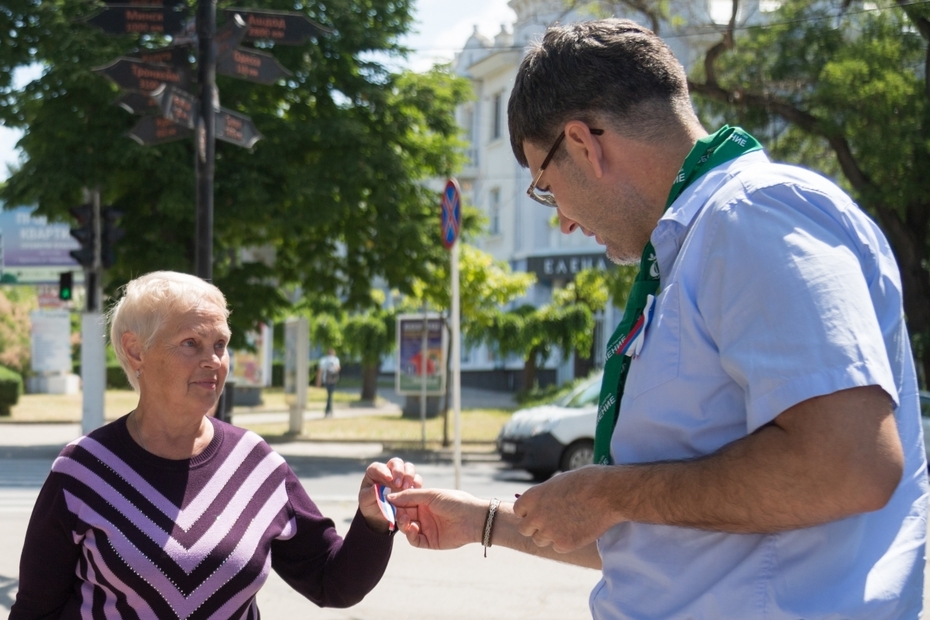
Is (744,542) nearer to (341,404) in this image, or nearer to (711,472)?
(711,472)

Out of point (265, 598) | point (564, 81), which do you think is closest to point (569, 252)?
point (265, 598)

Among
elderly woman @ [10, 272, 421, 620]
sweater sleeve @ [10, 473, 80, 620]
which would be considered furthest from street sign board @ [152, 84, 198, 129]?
sweater sleeve @ [10, 473, 80, 620]

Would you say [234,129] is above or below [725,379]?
above

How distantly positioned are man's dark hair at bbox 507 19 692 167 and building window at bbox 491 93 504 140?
3791 centimetres

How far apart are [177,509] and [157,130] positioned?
826cm

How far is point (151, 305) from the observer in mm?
2865

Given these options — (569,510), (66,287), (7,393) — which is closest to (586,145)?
(569,510)

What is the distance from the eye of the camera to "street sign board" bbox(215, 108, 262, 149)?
415 inches

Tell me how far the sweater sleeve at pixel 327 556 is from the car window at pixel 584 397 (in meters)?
11.1

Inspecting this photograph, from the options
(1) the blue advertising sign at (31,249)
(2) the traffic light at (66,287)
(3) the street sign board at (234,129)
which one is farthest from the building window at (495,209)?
(3) the street sign board at (234,129)

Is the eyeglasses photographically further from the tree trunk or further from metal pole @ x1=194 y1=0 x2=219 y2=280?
the tree trunk

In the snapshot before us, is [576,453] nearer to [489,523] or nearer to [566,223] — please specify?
[489,523]

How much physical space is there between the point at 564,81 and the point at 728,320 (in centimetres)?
56

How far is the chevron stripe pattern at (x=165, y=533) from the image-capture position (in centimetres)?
264
